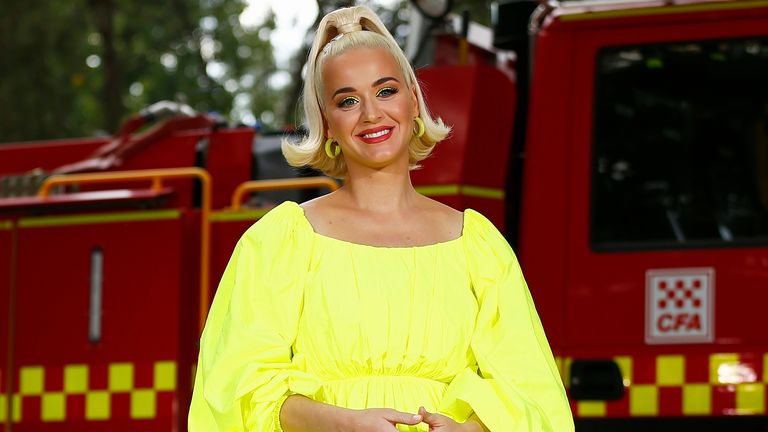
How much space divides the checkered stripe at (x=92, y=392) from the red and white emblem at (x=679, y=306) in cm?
167

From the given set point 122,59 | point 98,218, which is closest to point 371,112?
point 98,218

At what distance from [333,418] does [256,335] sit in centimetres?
21

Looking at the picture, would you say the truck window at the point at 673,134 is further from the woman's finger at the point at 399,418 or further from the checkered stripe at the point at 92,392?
the woman's finger at the point at 399,418

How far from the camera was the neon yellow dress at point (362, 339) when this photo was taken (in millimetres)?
2326

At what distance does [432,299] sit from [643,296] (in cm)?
199

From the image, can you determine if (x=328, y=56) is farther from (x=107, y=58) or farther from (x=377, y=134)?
(x=107, y=58)

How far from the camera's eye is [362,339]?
236 cm

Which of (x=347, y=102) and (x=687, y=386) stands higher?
(x=347, y=102)

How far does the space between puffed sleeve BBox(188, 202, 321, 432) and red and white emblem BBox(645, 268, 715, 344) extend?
2051 millimetres

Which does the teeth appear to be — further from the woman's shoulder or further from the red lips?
the woman's shoulder

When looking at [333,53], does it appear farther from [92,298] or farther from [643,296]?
[92,298]

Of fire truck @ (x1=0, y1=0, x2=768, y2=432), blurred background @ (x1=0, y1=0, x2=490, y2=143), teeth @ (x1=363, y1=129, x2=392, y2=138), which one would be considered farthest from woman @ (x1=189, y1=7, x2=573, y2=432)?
blurred background @ (x1=0, y1=0, x2=490, y2=143)

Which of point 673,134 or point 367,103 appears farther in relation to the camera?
point 673,134

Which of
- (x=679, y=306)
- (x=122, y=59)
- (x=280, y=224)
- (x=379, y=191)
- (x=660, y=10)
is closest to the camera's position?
(x=280, y=224)
